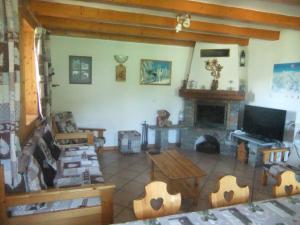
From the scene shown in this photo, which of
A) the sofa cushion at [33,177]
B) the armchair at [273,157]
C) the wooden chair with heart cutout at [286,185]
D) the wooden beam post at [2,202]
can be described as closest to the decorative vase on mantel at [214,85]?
the armchair at [273,157]

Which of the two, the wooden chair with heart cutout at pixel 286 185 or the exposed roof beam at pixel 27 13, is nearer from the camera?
the wooden chair with heart cutout at pixel 286 185

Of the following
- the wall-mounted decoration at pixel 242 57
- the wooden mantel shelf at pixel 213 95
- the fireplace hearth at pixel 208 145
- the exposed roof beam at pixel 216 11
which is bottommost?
the fireplace hearth at pixel 208 145

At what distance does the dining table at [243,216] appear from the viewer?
1.29 metres

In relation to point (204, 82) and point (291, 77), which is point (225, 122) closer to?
point (204, 82)

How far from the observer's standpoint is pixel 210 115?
5168 mm

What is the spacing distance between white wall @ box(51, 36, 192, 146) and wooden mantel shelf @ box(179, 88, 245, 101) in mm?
361

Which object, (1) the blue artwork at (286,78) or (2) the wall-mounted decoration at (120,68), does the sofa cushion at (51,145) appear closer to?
(2) the wall-mounted decoration at (120,68)

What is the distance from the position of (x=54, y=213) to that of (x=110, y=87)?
10.8ft

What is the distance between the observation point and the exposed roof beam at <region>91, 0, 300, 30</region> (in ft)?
7.99

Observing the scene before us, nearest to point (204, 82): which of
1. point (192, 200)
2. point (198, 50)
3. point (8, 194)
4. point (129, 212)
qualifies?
point (198, 50)

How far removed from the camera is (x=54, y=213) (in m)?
1.89

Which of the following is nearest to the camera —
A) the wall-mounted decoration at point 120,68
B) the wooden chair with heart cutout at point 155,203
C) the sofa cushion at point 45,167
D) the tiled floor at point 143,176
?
the wooden chair with heart cutout at point 155,203

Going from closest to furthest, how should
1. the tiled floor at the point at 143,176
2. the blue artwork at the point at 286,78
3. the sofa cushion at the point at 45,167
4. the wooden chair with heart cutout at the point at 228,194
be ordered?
the wooden chair with heart cutout at the point at 228,194 → the sofa cushion at the point at 45,167 → the tiled floor at the point at 143,176 → the blue artwork at the point at 286,78

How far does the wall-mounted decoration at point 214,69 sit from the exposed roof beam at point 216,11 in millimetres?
1925
